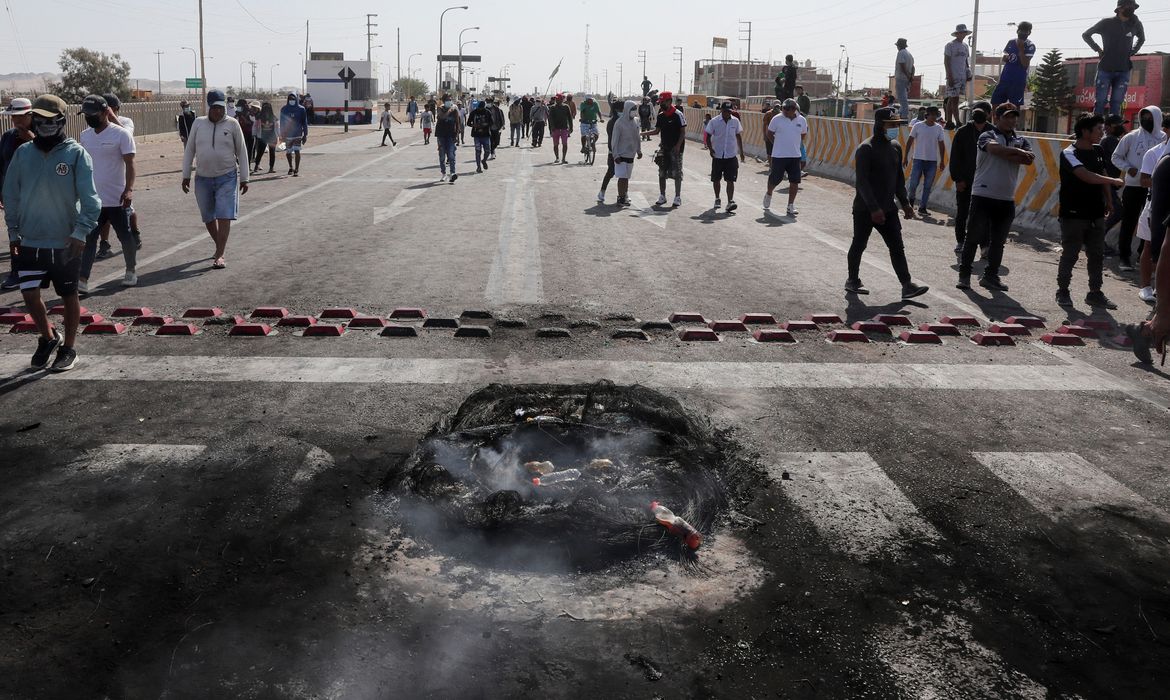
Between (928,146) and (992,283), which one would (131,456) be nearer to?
(992,283)

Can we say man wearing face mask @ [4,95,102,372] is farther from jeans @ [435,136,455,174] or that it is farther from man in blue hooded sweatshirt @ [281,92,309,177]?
man in blue hooded sweatshirt @ [281,92,309,177]

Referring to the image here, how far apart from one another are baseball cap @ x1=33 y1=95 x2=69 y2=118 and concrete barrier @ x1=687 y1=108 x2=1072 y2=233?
346 inches

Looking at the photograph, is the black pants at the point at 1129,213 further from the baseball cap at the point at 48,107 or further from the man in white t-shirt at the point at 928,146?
the baseball cap at the point at 48,107

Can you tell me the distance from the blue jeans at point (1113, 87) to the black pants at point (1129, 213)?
17.6ft

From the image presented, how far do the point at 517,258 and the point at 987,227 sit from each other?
5.37 m

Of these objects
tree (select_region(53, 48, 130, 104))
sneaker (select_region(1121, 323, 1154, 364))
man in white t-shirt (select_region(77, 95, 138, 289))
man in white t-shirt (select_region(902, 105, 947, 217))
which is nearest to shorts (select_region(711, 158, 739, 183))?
man in white t-shirt (select_region(902, 105, 947, 217))

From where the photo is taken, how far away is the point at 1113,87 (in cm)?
1702

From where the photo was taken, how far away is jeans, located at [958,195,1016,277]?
10781mm

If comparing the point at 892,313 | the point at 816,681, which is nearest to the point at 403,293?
the point at 892,313

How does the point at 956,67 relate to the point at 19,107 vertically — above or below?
above

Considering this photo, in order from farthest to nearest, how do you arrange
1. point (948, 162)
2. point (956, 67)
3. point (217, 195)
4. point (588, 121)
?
point (588, 121), point (956, 67), point (948, 162), point (217, 195)

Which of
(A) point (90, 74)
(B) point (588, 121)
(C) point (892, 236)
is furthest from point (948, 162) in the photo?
(A) point (90, 74)

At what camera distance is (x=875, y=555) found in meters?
4.37

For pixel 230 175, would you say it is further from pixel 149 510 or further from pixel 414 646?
pixel 414 646
